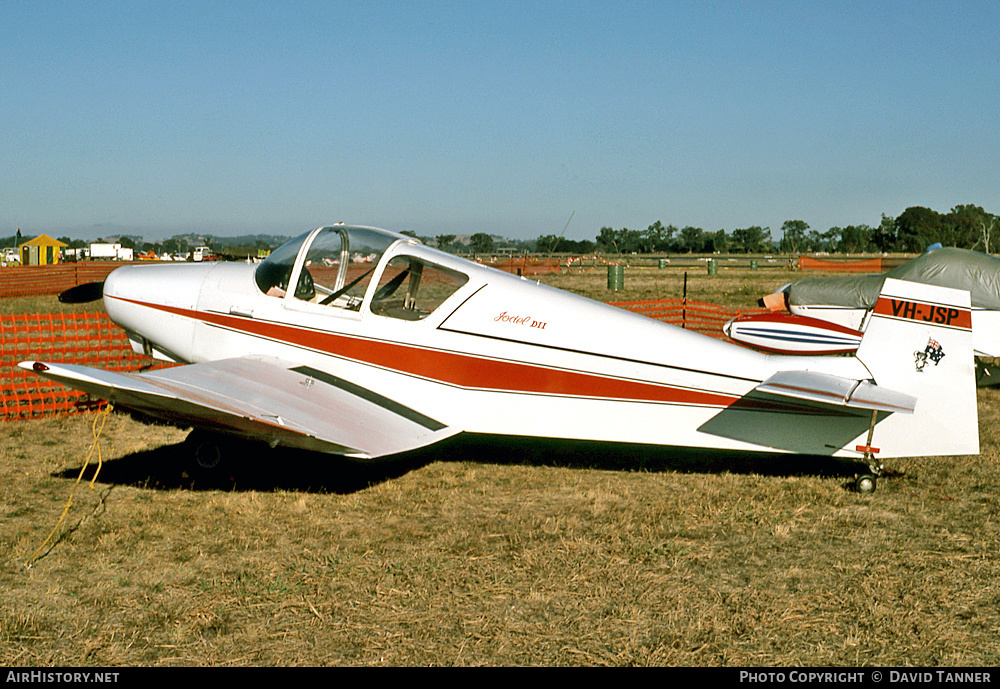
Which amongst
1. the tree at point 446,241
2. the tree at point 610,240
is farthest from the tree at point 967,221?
the tree at point 446,241

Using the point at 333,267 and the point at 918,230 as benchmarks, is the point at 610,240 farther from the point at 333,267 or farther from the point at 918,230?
the point at 918,230

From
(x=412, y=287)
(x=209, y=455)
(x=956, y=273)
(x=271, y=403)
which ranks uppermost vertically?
(x=956, y=273)

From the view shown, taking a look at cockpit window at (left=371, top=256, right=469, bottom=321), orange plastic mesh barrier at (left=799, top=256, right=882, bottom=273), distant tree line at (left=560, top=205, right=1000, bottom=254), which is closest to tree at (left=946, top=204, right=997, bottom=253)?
distant tree line at (left=560, top=205, right=1000, bottom=254)

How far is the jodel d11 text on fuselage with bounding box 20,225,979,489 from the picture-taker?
5.16m

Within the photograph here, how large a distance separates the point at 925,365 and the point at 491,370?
3.02m

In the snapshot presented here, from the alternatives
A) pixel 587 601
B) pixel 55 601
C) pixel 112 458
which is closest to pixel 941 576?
pixel 587 601

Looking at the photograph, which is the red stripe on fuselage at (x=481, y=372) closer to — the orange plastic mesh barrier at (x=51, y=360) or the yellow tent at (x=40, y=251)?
the orange plastic mesh barrier at (x=51, y=360)

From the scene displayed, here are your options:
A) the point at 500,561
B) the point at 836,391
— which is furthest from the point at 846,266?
the point at 500,561

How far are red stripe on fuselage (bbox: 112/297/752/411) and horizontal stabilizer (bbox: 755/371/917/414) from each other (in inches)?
15.5

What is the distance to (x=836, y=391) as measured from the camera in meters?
4.95

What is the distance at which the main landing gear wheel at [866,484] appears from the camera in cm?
553

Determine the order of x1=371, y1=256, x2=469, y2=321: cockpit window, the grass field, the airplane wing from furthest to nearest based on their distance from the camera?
1. x1=371, y1=256, x2=469, y2=321: cockpit window
2. the airplane wing
3. the grass field

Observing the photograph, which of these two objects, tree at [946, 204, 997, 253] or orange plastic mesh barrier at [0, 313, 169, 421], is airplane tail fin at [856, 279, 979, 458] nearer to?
orange plastic mesh barrier at [0, 313, 169, 421]
